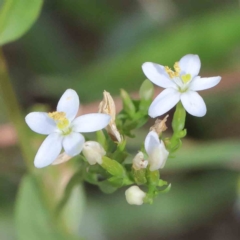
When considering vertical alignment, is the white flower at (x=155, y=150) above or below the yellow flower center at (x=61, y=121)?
below

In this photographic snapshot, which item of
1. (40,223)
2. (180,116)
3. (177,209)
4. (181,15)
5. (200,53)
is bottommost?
(40,223)

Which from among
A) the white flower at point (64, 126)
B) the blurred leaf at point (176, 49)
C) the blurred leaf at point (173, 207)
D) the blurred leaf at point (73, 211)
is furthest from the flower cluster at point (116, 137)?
the blurred leaf at point (173, 207)

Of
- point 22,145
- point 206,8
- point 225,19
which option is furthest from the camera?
point 206,8

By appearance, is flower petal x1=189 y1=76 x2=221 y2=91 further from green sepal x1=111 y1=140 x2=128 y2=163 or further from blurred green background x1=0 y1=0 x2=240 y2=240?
blurred green background x1=0 y1=0 x2=240 y2=240

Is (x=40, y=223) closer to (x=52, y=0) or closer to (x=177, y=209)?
(x=177, y=209)

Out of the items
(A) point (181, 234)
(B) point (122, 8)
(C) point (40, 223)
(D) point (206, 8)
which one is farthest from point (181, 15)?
(C) point (40, 223)

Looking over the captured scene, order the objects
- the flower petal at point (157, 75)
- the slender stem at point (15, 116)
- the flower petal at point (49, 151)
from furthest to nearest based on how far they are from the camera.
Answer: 1. the slender stem at point (15, 116)
2. the flower petal at point (157, 75)
3. the flower petal at point (49, 151)

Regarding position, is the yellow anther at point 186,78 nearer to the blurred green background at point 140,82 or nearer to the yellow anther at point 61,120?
the yellow anther at point 61,120
